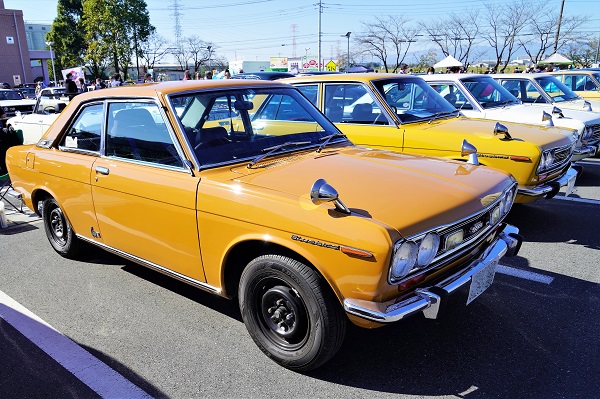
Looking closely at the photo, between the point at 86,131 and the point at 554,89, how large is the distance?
32.4 ft

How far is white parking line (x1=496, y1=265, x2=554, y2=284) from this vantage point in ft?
13.6

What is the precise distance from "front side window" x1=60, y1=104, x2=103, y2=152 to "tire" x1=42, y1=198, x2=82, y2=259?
26.8 inches

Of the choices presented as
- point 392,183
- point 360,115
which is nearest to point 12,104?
point 360,115

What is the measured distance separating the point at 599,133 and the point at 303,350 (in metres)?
8.13

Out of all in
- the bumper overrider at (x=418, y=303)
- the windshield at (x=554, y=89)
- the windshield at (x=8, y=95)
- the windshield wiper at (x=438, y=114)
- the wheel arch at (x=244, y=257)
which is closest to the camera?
the bumper overrider at (x=418, y=303)

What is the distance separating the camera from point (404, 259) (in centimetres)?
247

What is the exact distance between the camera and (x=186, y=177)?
320 centimetres

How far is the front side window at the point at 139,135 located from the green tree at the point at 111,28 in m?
41.6

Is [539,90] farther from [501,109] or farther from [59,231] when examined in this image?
[59,231]

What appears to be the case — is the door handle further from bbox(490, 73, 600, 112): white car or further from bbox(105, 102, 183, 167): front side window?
bbox(490, 73, 600, 112): white car

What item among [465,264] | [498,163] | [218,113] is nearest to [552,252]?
[498,163]

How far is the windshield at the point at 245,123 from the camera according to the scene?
133 inches

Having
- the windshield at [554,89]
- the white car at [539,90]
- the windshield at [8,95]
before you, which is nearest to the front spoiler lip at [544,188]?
the white car at [539,90]

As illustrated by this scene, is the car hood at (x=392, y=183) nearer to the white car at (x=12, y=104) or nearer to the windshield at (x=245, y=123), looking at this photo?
the windshield at (x=245, y=123)
